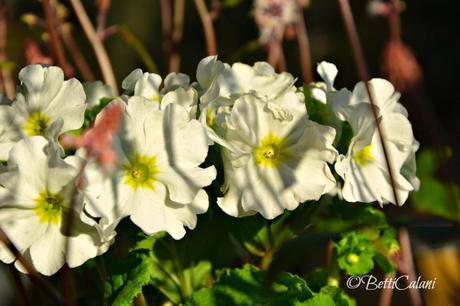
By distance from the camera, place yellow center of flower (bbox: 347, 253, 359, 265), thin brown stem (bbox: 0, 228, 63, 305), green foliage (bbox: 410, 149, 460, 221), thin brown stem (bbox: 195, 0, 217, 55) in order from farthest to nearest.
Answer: thin brown stem (bbox: 195, 0, 217, 55) < green foliage (bbox: 410, 149, 460, 221) < yellow center of flower (bbox: 347, 253, 359, 265) < thin brown stem (bbox: 0, 228, 63, 305)

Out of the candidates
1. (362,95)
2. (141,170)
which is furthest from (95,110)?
(362,95)

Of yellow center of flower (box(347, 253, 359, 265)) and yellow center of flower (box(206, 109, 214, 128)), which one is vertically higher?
yellow center of flower (box(206, 109, 214, 128))

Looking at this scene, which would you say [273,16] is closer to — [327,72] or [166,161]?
[327,72]

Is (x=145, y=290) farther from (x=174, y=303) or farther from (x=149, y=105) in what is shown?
(x=149, y=105)

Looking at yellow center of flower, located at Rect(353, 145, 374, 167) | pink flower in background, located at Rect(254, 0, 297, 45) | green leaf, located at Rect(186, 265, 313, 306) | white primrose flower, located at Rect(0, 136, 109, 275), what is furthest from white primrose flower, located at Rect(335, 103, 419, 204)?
pink flower in background, located at Rect(254, 0, 297, 45)

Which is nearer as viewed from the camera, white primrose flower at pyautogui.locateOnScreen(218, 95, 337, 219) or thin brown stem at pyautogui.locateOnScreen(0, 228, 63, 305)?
thin brown stem at pyautogui.locateOnScreen(0, 228, 63, 305)

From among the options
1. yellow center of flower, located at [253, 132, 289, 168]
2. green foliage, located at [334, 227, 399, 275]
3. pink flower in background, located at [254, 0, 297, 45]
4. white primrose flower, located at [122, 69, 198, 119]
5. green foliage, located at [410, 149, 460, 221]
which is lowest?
green foliage, located at [410, 149, 460, 221]

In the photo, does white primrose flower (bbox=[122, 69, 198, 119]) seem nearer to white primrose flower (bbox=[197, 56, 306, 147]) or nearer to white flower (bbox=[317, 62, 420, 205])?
white primrose flower (bbox=[197, 56, 306, 147])
